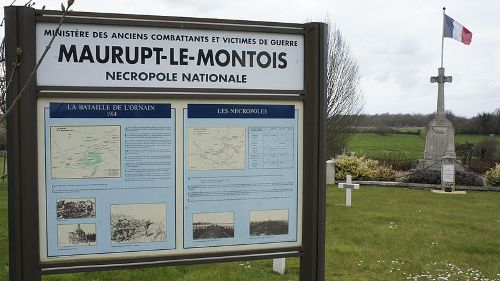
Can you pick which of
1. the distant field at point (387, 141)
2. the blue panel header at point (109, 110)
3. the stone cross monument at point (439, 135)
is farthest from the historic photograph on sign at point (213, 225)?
the distant field at point (387, 141)

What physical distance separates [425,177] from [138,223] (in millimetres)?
17212

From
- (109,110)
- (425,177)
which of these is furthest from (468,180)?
(109,110)

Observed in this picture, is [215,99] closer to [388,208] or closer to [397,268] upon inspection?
[397,268]

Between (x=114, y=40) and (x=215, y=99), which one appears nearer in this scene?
(x=114, y=40)

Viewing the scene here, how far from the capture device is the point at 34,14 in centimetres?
347

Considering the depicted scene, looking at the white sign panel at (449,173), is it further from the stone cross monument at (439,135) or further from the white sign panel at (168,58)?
the white sign panel at (168,58)

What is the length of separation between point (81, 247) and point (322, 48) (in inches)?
91.7

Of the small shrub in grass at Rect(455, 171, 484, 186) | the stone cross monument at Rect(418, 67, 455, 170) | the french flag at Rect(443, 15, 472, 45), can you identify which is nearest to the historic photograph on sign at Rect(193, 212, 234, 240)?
the small shrub in grass at Rect(455, 171, 484, 186)

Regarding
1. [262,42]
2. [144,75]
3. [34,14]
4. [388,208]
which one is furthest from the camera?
[388,208]

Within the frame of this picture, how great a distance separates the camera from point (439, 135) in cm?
2144

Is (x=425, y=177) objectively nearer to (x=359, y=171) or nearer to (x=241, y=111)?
(x=359, y=171)

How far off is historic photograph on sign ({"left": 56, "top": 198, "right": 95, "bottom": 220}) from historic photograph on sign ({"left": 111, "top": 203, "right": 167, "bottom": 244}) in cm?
15

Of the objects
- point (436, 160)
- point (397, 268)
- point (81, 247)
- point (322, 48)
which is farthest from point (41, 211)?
point (436, 160)

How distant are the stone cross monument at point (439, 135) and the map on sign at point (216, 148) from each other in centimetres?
1860
